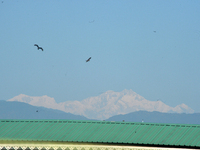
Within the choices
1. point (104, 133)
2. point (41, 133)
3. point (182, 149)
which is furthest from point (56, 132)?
point (182, 149)

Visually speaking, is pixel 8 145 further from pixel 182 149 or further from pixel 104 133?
pixel 182 149

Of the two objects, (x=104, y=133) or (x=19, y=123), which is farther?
(x=19, y=123)

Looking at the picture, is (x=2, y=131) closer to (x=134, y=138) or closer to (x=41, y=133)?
(x=41, y=133)

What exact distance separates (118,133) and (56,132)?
8330mm

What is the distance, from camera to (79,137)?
62500mm

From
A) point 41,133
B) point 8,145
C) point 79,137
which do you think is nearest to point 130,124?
point 79,137

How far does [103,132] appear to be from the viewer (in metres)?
63.2

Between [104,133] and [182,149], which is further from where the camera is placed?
[104,133]

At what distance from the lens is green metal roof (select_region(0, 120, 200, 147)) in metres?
60.3

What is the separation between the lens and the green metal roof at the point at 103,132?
6034cm

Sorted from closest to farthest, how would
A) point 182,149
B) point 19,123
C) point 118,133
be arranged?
point 182,149, point 118,133, point 19,123

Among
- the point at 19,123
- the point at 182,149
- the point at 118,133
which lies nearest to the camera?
the point at 182,149

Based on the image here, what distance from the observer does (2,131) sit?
65.1m

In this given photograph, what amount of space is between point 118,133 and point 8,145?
14.5m
